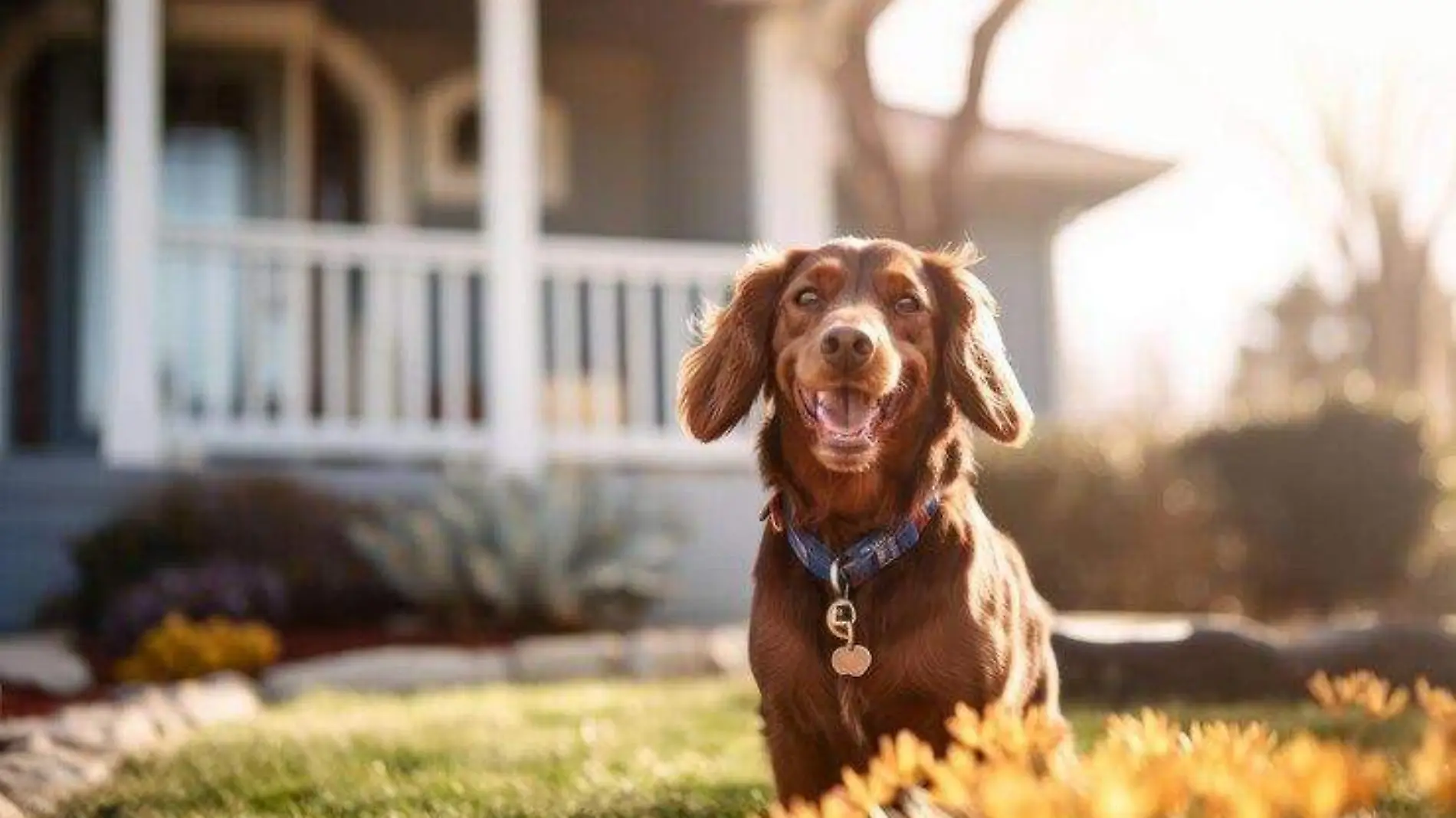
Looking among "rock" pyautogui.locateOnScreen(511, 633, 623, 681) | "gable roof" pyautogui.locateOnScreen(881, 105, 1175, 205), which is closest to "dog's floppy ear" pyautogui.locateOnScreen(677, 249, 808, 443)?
"rock" pyautogui.locateOnScreen(511, 633, 623, 681)

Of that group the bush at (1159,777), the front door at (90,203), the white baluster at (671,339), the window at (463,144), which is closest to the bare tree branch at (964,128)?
the white baluster at (671,339)

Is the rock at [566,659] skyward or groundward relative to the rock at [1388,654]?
groundward

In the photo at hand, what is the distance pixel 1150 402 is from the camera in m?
53.3

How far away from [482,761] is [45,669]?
333 centimetres

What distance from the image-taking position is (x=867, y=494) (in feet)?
10.2

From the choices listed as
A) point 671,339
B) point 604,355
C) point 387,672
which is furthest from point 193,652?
point 671,339

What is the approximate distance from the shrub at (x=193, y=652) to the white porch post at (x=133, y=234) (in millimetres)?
1861

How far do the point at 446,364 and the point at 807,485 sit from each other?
7393mm

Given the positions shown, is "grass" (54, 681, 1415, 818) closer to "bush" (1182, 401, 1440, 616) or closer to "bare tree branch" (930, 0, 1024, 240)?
"bare tree branch" (930, 0, 1024, 240)

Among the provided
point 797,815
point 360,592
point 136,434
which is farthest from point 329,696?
point 797,815

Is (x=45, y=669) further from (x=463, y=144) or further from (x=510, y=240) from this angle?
(x=463, y=144)

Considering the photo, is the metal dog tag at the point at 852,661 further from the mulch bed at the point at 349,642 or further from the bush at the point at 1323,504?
the bush at the point at 1323,504

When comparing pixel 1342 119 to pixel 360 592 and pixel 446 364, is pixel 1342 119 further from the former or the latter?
pixel 360 592

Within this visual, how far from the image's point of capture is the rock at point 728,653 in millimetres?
7973
